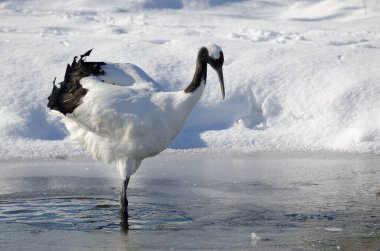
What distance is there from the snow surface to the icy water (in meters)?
0.47

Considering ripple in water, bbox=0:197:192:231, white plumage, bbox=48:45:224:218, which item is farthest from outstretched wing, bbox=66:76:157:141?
ripple in water, bbox=0:197:192:231

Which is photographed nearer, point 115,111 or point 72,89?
point 115,111

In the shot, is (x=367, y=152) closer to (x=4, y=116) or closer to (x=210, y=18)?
(x=4, y=116)

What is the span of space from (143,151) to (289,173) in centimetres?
199

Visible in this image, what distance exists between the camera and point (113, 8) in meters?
17.0

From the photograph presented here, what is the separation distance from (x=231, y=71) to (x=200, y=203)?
14.2 ft

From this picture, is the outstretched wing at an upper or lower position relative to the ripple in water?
upper

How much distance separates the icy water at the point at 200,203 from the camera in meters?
6.16

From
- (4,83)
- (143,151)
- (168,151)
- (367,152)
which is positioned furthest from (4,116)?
(367,152)

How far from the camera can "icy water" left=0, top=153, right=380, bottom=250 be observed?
6164 mm

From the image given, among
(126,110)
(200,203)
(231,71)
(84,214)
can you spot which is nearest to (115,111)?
(126,110)

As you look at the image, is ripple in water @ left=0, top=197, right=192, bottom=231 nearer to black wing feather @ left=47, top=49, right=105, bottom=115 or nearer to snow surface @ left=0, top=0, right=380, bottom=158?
black wing feather @ left=47, top=49, right=105, bottom=115

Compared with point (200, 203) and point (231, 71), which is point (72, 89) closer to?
point (200, 203)

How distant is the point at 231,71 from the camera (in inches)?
462
